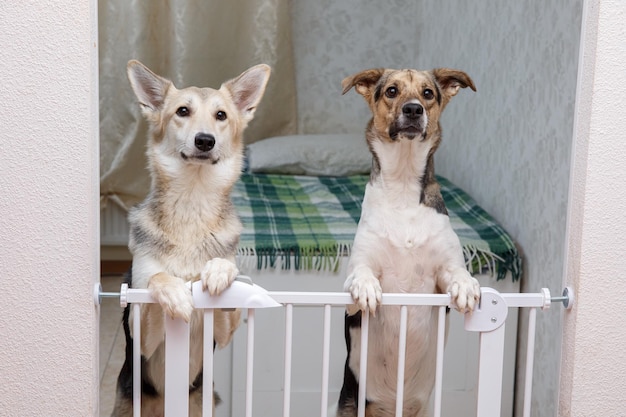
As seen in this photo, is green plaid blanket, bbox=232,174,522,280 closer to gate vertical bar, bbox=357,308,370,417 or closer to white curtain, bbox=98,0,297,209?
white curtain, bbox=98,0,297,209

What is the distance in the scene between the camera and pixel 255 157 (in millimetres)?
4496

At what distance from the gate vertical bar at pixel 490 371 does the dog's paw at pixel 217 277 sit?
1.85 ft

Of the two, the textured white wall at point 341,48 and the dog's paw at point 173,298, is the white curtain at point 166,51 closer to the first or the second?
the textured white wall at point 341,48

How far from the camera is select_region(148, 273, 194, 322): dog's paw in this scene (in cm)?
→ 170

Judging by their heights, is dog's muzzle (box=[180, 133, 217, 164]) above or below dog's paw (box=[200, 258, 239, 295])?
above

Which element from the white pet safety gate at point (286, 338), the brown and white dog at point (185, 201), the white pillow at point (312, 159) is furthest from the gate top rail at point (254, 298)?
the white pillow at point (312, 159)

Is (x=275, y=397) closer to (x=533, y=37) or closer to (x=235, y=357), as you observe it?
(x=235, y=357)

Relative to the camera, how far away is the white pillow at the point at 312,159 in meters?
4.43

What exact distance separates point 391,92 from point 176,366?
3.01 feet

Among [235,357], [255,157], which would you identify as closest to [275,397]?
[235,357]


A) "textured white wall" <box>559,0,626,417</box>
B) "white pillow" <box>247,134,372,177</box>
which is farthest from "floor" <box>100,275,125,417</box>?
"textured white wall" <box>559,0,626,417</box>

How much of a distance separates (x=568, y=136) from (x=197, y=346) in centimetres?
136

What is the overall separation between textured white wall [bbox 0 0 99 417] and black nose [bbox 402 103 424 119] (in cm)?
79

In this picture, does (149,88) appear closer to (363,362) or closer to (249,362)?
(249,362)
